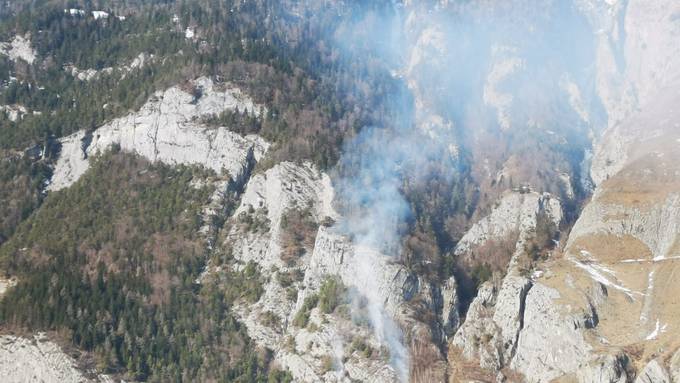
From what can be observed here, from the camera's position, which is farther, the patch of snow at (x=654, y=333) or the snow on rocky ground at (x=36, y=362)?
the snow on rocky ground at (x=36, y=362)

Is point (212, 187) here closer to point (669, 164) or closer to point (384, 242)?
point (384, 242)

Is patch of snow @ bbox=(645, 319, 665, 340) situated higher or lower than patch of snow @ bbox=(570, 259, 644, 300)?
lower

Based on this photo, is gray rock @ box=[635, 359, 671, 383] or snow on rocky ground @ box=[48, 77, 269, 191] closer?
gray rock @ box=[635, 359, 671, 383]

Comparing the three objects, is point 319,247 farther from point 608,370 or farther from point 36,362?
point 608,370

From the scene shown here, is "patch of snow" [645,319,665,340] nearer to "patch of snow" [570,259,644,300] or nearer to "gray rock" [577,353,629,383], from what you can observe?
"gray rock" [577,353,629,383]

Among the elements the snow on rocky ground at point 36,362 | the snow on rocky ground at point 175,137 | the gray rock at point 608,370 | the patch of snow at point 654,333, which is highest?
the snow on rocky ground at point 175,137

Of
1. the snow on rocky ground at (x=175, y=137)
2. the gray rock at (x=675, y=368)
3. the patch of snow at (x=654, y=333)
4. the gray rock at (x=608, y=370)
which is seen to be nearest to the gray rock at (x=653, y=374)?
the gray rock at (x=675, y=368)

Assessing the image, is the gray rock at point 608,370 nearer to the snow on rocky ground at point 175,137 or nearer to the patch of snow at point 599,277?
the patch of snow at point 599,277

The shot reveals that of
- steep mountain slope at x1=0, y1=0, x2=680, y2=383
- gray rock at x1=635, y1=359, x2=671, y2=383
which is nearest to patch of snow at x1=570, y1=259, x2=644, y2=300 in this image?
steep mountain slope at x1=0, y1=0, x2=680, y2=383
